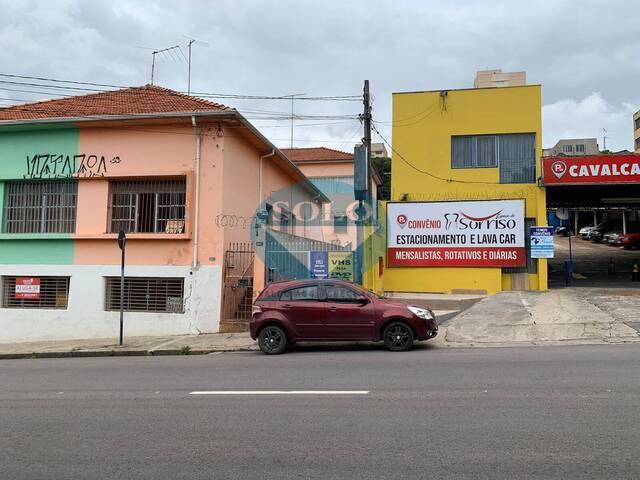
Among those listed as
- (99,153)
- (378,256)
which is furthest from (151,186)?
(378,256)

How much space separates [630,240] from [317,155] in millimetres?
22000

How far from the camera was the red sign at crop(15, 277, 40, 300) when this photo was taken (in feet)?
51.0

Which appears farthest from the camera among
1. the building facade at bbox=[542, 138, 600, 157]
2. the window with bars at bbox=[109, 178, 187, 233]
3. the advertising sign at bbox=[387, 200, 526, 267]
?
the building facade at bbox=[542, 138, 600, 157]

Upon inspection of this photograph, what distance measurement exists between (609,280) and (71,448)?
21.3m

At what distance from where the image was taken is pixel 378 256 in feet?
62.6

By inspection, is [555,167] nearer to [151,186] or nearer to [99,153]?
[151,186]

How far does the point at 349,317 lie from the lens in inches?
426

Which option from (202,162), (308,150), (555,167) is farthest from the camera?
(308,150)

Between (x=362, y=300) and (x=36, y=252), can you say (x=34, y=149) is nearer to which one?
(x=36, y=252)

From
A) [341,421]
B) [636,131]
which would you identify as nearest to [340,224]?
[341,421]

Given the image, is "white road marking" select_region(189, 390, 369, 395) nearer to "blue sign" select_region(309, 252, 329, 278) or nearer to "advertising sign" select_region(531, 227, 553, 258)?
"blue sign" select_region(309, 252, 329, 278)

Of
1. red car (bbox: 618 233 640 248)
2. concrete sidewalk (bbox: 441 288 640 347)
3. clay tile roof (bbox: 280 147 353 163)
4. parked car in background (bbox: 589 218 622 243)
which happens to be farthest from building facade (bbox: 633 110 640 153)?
concrete sidewalk (bbox: 441 288 640 347)

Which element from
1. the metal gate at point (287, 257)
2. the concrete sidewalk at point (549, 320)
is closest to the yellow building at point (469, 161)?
the concrete sidewalk at point (549, 320)

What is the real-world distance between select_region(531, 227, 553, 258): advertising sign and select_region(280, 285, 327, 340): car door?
34.9 ft
